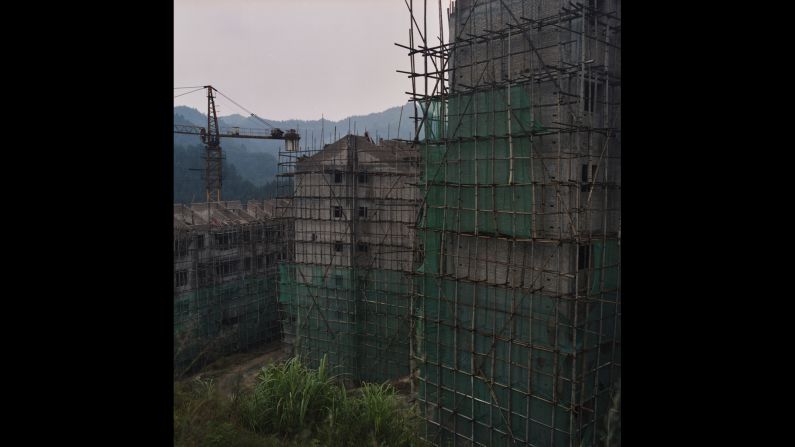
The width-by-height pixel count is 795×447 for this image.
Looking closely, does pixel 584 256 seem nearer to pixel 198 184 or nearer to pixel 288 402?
pixel 288 402

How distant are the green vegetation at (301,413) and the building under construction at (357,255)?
7.80 m

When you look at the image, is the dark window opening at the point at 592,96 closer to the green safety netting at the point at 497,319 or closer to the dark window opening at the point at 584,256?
the green safety netting at the point at 497,319

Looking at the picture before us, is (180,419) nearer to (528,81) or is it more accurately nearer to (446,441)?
(446,441)

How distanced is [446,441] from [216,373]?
14.0m

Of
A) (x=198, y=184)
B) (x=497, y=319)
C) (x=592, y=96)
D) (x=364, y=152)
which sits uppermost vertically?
(x=198, y=184)

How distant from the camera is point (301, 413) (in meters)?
11.8

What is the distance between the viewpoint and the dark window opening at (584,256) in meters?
11.9

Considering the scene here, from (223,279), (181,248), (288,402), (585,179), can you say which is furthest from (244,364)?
(585,179)

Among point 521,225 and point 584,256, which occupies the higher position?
point 521,225

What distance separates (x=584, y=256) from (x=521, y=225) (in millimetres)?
1737

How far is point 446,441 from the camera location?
44.1 feet

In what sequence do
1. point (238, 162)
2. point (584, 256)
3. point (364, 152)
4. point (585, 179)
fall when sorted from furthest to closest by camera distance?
point (238, 162), point (364, 152), point (585, 179), point (584, 256)
